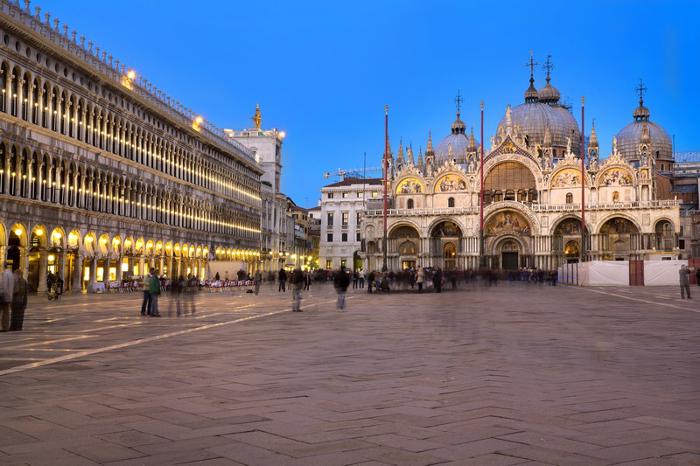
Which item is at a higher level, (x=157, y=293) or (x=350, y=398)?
(x=157, y=293)

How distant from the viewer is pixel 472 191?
3374 inches

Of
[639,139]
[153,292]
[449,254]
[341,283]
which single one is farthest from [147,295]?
[639,139]

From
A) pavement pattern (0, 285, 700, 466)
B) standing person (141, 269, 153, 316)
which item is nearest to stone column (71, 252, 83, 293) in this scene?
standing person (141, 269, 153, 316)

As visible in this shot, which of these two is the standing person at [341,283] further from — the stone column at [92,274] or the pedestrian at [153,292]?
the stone column at [92,274]

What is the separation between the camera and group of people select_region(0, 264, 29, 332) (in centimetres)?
1666

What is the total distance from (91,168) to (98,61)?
21.0ft

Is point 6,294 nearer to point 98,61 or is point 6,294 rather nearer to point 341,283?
point 341,283

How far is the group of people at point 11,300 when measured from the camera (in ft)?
54.6

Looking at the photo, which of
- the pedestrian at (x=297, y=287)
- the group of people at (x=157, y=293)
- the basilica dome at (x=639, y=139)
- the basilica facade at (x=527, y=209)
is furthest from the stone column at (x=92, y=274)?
the basilica dome at (x=639, y=139)

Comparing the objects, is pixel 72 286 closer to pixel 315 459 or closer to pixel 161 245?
pixel 161 245

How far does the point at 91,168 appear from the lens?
1662 inches

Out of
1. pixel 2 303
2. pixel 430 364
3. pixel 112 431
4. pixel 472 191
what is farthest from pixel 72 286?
pixel 472 191

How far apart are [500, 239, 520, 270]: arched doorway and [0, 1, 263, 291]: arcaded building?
3565cm

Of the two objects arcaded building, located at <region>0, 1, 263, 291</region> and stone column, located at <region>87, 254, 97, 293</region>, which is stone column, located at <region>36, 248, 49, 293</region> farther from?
stone column, located at <region>87, 254, 97, 293</region>
